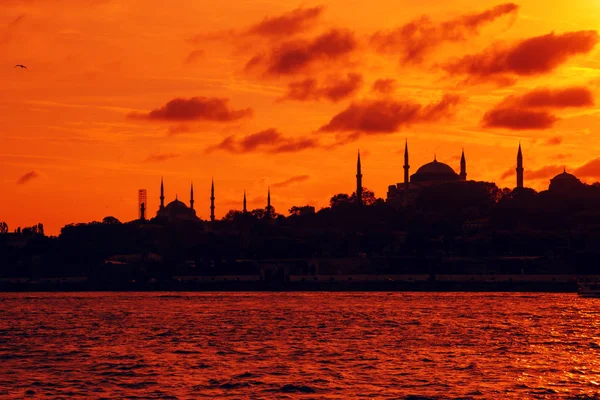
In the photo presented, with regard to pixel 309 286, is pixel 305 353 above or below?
below

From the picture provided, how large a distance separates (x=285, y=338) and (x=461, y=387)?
84.7 ft

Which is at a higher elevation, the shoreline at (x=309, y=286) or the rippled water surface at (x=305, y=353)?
the shoreline at (x=309, y=286)

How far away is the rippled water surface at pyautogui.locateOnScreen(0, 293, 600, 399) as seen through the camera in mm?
50344

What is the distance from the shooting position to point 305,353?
64.7 m

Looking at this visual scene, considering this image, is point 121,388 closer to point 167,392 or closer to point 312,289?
point 167,392

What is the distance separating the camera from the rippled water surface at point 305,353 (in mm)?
50344

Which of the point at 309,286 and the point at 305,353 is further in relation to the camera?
the point at 309,286

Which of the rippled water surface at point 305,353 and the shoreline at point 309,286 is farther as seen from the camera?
the shoreline at point 309,286

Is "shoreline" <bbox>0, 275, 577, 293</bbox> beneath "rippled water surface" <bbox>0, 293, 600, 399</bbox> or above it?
above

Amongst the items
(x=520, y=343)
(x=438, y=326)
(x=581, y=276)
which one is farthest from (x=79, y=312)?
(x=581, y=276)

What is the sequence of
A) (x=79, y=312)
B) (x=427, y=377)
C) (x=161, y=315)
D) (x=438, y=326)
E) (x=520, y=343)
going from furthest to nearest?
(x=79, y=312) < (x=161, y=315) < (x=438, y=326) < (x=520, y=343) < (x=427, y=377)

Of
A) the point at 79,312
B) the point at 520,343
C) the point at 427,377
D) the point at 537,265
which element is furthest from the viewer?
the point at 537,265

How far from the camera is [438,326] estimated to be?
8406cm

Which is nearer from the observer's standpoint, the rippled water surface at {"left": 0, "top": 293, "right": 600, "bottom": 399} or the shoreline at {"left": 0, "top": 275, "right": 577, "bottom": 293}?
the rippled water surface at {"left": 0, "top": 293, "right": 600, "bottom": 399}
